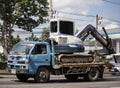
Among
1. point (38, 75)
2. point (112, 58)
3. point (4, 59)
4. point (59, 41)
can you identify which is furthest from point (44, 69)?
point (4, 59)

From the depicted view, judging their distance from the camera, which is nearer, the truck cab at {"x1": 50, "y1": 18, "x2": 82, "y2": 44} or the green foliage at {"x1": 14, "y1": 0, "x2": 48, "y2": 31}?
the truck cab at {"x1": 50, "y1": 18, "x2": 82, "y2": 44}

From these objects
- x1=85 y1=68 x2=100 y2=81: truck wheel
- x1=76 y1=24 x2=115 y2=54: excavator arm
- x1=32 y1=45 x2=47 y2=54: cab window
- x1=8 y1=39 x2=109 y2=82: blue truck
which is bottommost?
x1=85 y1=68 x2=100 y2=81: truck wheel

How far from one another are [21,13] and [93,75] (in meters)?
15.2

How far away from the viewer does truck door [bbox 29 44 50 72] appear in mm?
22489

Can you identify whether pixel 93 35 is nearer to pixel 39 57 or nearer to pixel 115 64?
pixel 115 64

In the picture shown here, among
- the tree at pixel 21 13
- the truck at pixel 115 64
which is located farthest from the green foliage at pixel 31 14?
the truck at pixel 115 64

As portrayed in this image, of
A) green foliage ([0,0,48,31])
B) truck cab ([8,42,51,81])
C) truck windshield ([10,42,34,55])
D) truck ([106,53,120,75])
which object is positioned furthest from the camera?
green foliage ([0,0,48,31])

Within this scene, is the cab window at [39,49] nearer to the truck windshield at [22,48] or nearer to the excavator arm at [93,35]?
the truck windshield at [22,48]

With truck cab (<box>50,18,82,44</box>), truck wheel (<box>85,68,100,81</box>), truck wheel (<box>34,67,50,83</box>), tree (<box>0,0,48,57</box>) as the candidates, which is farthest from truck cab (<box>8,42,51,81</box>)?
tree (<box>0,0,48,57</box>)

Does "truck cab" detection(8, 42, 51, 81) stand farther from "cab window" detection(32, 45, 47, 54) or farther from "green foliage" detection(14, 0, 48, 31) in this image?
"green foliage" detection(14, 0, 48, 31)

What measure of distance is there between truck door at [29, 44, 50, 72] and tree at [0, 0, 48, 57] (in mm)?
15878

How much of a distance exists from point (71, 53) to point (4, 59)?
2026cm

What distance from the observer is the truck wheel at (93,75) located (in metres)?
25.5

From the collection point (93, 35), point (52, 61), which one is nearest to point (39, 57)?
point (52, 61)
